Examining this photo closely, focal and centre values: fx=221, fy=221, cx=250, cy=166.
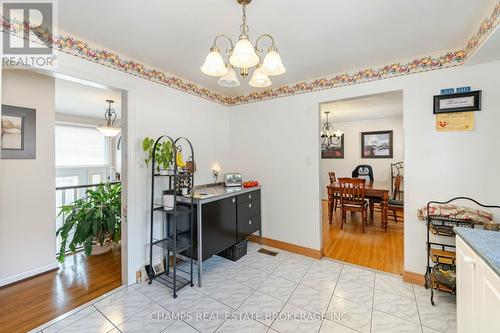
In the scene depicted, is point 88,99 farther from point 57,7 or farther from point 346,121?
point 346,121

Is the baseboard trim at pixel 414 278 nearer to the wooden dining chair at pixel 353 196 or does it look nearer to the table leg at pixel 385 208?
the wooden dining chair at pixel 353 196

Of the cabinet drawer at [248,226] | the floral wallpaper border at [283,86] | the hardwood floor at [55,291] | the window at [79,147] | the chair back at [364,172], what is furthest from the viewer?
the chair back at [364,172]

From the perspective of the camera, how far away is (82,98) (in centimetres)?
365

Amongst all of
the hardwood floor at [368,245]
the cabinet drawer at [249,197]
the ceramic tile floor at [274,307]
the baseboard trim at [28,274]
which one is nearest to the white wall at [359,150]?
the hardwood floor at [368,245]

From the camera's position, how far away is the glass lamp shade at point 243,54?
1.19 m

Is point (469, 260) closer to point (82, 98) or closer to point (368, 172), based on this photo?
point (368, 172)

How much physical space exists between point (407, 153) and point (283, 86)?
1.72m

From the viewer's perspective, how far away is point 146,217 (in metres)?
2.40

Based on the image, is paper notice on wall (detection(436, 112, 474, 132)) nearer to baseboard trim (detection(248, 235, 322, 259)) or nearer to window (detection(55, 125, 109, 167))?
baseboard trim (detection(248, 235, 322, 259))

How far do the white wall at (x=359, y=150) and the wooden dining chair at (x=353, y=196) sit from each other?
2.02 metres

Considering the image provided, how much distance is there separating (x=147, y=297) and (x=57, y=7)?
7.89ft

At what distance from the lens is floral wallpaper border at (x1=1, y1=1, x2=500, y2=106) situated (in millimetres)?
1686

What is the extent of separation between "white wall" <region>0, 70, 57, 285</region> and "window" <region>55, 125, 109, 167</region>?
7.65 feet

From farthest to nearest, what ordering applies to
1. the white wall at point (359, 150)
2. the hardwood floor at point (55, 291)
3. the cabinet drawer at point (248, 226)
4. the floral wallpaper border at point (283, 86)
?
the white wall at point (359, 150) → the cabinet drawer at point (248, 226) → the hardwood floor at point (55, 291) → the floral wallpaper border at point (283, 86)
